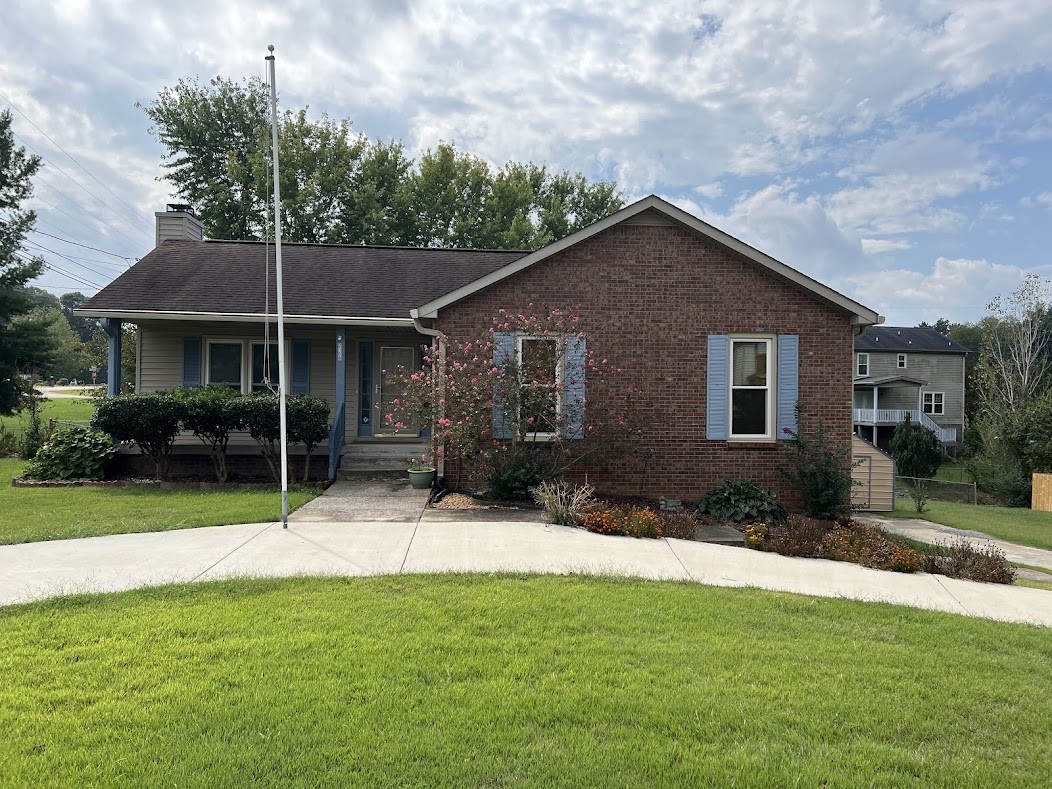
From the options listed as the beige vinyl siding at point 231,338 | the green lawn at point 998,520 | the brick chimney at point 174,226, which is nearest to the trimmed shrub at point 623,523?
the green lawn at point 998,520

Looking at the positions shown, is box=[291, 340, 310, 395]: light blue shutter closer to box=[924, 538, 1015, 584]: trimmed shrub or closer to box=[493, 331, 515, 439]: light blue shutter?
box=[493, 331, 515, 439]: light blue shutter

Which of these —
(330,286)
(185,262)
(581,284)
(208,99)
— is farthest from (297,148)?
(581,284)

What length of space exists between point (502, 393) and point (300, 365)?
20.3ft

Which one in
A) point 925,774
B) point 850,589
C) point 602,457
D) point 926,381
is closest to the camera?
point 925,774

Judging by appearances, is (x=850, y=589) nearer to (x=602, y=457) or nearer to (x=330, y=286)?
(x=602, y=457)

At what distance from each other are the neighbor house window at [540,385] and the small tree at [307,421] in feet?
13.3

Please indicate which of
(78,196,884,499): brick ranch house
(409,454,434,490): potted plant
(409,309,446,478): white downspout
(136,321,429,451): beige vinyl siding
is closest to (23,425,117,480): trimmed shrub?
(136,321,429,451): beige vinyl siding

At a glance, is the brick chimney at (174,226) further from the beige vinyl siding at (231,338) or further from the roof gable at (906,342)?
the roof gable at (906,342)

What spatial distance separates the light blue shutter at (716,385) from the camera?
425 inches

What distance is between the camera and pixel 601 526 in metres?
8.56

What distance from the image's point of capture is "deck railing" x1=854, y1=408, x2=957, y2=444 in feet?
125

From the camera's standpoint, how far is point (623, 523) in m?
8.54

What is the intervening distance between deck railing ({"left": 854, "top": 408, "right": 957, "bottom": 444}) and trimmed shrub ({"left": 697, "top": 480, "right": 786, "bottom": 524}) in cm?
3154

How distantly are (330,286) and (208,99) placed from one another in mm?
25699
